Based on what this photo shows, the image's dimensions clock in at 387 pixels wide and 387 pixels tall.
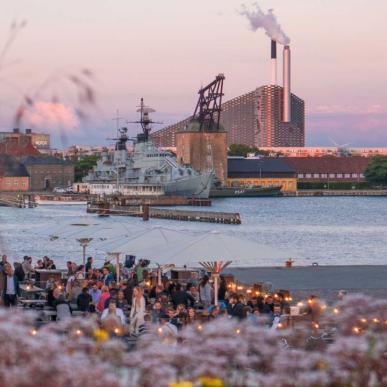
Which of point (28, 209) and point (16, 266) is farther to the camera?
point (28, 209)

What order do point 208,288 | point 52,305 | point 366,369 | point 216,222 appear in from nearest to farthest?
1. point 366,369
2. point 52,305
3. point 208,288
4. point 216,222

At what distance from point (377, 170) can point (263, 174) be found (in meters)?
13.7

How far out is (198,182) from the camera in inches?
4444

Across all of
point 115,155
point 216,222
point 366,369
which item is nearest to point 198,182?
point 115,155

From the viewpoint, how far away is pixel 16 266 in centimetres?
1781

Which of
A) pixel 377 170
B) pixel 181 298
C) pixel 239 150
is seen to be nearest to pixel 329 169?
pixel 377 170

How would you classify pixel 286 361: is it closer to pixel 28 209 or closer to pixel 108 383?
pixel 108 383

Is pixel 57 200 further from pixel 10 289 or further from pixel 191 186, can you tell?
pixel 10 289

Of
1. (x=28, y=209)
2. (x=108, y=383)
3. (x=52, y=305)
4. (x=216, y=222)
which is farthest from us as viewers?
(x=28, y=209)

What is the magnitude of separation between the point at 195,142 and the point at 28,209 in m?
33.8

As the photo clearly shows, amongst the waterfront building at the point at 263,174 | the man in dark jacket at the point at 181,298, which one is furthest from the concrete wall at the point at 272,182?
the man in dark jacket at the point at 181,298

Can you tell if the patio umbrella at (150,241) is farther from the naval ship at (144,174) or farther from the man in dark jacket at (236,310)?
the naval ship at (144,174)

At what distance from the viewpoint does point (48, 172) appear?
13325cm

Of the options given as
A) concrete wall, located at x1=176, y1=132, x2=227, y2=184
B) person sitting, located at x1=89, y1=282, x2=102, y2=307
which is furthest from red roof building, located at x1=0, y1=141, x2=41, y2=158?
concrete wall, located at x1=176, y1=132, x2=227, y2=184
